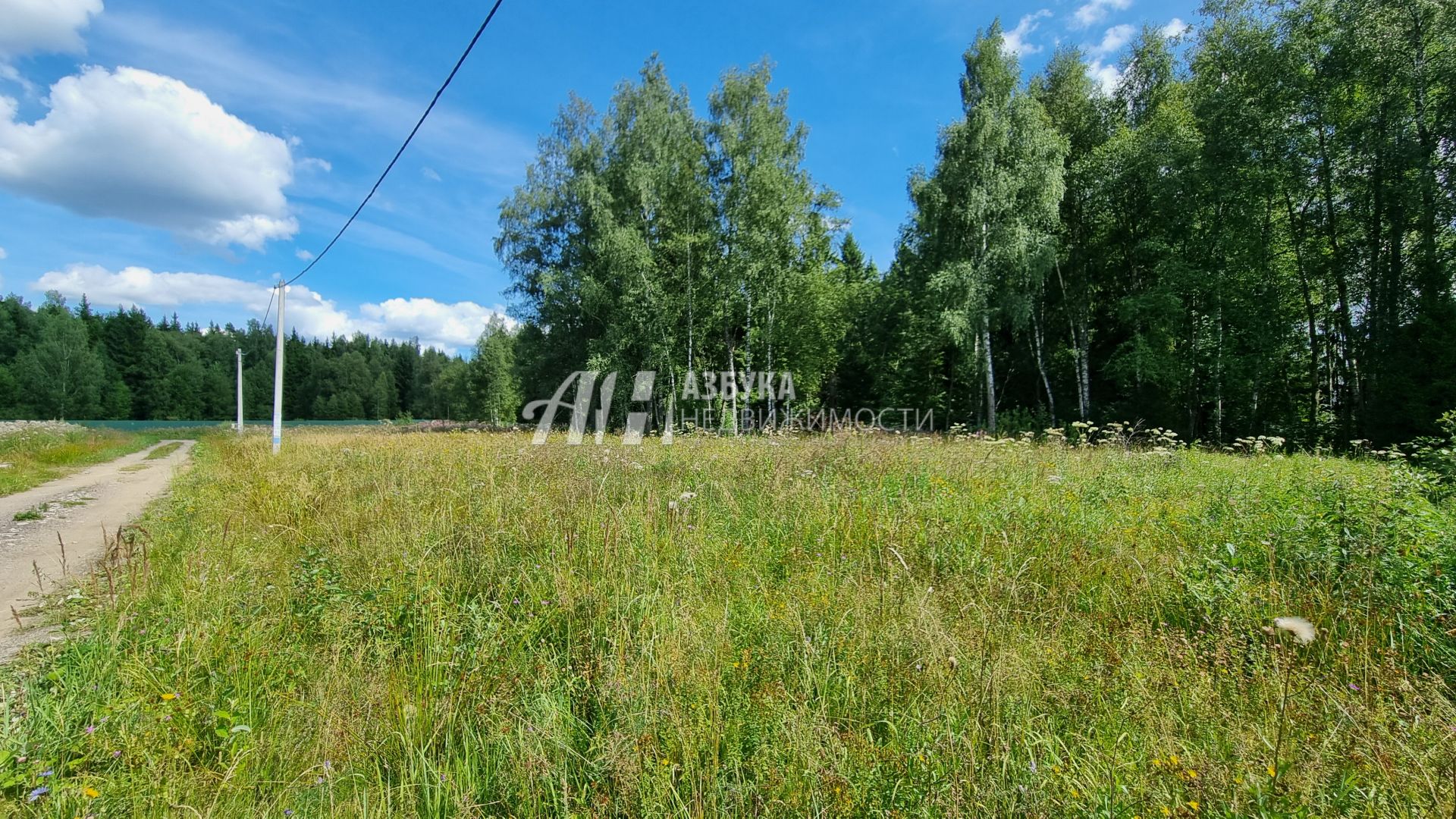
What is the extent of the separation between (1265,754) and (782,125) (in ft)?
66.5

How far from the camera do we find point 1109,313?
19.8 meters

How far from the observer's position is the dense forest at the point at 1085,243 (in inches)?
545

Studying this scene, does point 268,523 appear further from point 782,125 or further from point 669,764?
point 782,125

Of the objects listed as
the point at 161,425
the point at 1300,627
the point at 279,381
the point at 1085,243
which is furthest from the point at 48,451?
the point at 161,425

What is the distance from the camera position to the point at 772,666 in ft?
8.23

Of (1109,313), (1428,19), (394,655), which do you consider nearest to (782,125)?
(1109,313)

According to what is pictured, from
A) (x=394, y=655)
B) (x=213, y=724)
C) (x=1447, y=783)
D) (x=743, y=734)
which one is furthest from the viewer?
(x=394, y=655)

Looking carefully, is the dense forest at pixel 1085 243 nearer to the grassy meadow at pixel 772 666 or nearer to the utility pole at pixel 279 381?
the utility pole at pixel 279 381

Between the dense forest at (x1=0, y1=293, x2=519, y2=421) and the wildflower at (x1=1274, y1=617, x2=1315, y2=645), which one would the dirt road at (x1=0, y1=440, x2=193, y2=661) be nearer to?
the wildflower at (x1=1274, y1=617, x2=1315, y2=645)

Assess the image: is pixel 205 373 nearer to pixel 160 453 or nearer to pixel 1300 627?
pixel 160 453

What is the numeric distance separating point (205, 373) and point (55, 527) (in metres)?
86.3

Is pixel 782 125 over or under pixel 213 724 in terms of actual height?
over

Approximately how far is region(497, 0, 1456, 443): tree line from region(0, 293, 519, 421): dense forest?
94.3 ft

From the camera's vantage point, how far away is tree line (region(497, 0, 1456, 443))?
13812 millimetres
